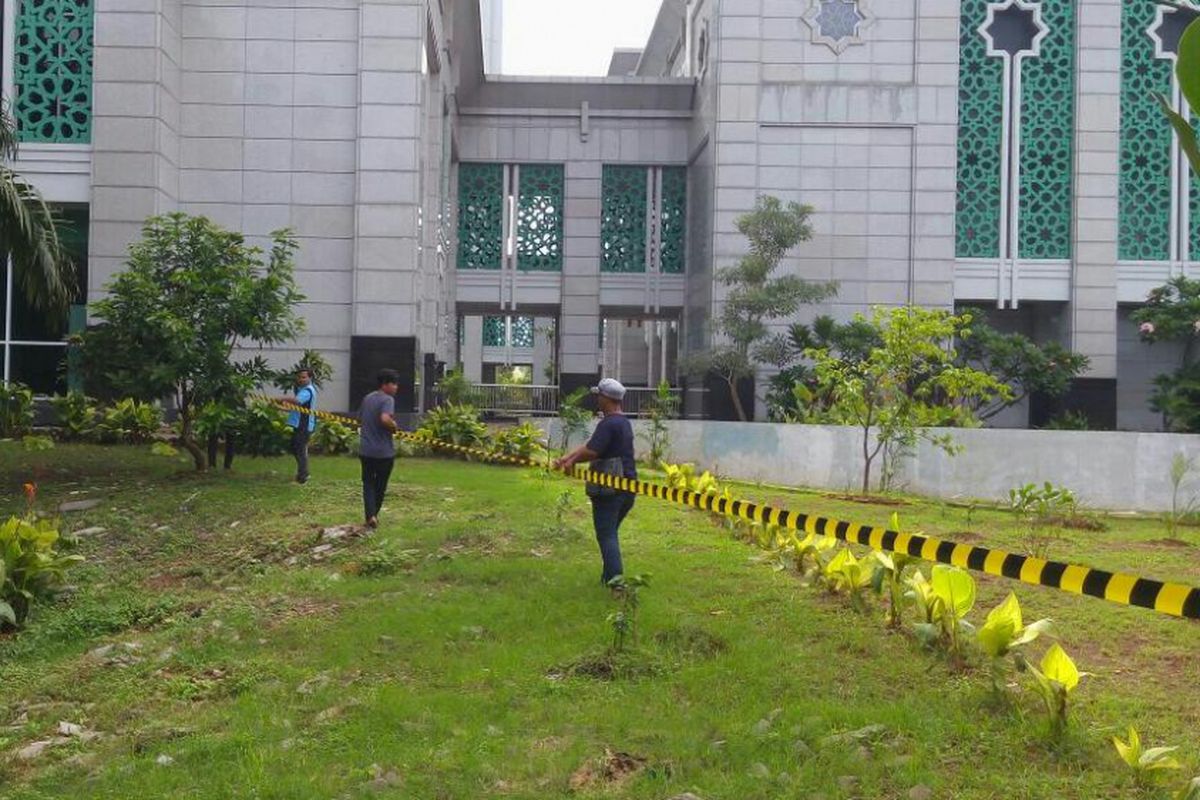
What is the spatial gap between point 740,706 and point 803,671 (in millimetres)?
608

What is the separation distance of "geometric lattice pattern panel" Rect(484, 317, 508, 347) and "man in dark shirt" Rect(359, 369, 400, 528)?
50208 mm

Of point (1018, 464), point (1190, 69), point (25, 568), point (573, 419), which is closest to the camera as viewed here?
point (1190, 69)

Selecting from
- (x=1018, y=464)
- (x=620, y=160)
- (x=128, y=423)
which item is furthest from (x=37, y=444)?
(x=620, y=160)

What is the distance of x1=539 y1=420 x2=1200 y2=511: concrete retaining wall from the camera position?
14.8m

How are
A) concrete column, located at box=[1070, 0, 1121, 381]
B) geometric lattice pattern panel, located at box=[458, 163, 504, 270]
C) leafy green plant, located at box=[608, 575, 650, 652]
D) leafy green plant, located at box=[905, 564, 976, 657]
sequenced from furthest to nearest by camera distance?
geometric lattice pattern panel, located at box=[458, 163, 504, 270], concrete column, located at box=[1070, 0, 1121, 381], leafy green plant, located at box=[608, 575, 650, 652], leafy green plant, located at box=[905, 564, 976, 657]

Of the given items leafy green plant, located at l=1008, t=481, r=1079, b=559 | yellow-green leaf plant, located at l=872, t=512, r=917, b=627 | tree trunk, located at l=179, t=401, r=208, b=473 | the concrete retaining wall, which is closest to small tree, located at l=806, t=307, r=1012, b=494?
the concrete retaining wall

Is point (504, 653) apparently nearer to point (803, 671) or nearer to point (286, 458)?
point (803, 671)

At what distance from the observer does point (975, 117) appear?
88.6 ft

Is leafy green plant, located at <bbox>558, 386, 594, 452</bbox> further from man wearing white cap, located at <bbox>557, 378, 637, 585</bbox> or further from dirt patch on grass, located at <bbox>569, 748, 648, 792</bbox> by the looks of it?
dirt patch on grass, located at <bbox>569, 748, 648, 792</bbox>

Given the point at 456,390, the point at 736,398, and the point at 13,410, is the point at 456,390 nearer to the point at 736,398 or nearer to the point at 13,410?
the point at 736,398

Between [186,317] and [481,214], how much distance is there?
17912mm

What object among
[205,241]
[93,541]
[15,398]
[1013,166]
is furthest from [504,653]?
[1013,166]

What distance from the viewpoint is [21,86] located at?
19719mm

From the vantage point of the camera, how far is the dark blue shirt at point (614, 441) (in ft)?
25.6
